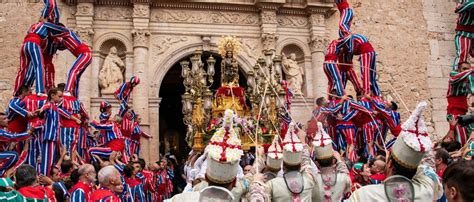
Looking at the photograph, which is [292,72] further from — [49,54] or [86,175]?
[86,175]

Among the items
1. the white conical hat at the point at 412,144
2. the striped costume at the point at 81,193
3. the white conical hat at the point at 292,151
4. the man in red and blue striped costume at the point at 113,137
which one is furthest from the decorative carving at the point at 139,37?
the white conical hat at the point at 412,144

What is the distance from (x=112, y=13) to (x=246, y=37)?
376 cm

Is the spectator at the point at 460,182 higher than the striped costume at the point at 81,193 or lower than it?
higher

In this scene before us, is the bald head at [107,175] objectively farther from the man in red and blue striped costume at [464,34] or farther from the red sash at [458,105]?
the man in red and blue striped costume at [464,34]

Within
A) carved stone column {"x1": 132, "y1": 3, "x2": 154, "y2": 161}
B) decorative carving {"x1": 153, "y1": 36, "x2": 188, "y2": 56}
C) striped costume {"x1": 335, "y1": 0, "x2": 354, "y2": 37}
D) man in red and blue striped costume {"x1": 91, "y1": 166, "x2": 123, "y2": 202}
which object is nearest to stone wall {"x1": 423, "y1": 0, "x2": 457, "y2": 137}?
striped costume {"x1": 335, "y1": 0, "x2": 354, "y2": 37}

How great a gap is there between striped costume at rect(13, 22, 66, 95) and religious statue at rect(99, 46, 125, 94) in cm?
554

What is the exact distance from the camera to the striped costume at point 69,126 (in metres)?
6.73

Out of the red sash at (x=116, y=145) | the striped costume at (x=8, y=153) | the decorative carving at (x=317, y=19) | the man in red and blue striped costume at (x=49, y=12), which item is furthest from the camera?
the decorative carving at (x=317, y=19)

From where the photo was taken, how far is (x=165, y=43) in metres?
12.9

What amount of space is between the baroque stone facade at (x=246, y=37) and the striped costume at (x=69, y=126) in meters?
5.17

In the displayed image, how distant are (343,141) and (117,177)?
4989 millimetres

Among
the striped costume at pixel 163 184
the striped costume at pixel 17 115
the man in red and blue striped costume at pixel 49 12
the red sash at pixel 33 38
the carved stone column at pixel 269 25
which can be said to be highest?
the carved stone column at pixel 269 25

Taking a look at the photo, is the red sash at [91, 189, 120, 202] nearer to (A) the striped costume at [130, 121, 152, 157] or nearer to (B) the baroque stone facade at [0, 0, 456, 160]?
(A) the striped costume at [130, 121, 152, 157]

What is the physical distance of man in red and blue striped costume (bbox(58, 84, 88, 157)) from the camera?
6.73 m
